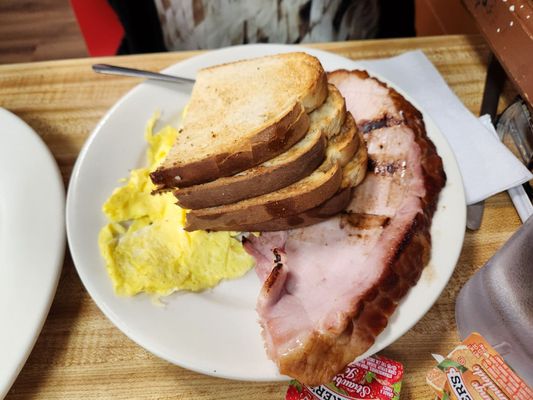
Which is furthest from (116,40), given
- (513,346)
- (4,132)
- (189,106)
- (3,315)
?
(513,346)

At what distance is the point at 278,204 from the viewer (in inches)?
43.6

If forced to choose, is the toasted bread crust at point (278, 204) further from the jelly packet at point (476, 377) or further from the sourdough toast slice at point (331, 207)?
the jelly packet at point (476, 377)

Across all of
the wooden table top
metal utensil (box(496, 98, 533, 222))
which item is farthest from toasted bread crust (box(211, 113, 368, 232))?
metal utensil (box(496, 98, 533, 222))

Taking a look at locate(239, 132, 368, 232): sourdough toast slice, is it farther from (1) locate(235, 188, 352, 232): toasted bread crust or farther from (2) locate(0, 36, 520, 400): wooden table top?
(2) locate(0, 36, 520, 400): wooden table top

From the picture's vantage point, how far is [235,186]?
1.10 metres

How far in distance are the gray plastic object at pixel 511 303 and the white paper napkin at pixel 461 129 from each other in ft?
1.08

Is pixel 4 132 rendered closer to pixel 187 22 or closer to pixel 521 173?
pixel 187 22

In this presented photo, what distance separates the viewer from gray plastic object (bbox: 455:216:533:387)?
913 mm

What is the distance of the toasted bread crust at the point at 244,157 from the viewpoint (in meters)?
1.08

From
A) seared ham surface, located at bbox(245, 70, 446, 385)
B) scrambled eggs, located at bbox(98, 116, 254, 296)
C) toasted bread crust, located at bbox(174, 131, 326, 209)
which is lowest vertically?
scrambled eggs, located at bbox(98, 116, 254, 296)

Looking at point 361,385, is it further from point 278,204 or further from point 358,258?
point 278,204

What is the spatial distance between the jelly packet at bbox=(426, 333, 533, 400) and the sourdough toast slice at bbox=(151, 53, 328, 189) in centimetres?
57

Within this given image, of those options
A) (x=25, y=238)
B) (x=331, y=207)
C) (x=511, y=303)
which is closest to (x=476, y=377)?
(x=511, y=303)

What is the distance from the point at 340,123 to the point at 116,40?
129 centimetres
